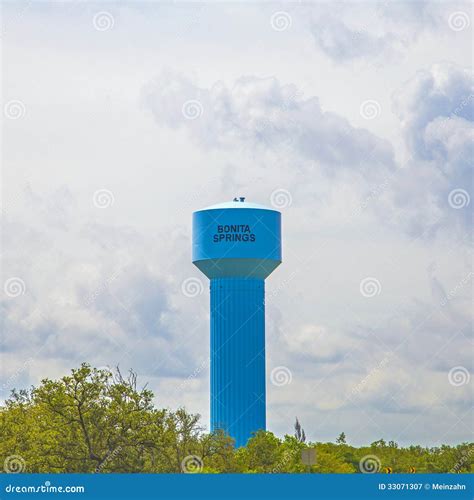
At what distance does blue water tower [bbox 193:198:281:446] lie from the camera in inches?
1949

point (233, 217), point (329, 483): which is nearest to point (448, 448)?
point (233, 217)

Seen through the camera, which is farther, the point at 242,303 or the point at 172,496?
the point at 242,303

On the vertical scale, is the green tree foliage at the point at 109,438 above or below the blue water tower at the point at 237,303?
below

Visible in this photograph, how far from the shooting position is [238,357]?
50.0 metres

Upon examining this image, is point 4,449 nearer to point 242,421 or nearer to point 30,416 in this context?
point 30,416

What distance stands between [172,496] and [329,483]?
4.63 m

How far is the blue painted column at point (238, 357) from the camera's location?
49781mm

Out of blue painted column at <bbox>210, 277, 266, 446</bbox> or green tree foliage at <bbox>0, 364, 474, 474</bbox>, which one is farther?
blue painted column at <bbox>210, 277, 266, 446</bbox>

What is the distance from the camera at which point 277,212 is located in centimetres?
5125

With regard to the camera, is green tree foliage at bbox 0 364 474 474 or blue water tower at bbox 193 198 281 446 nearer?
green tree foliage at bbox 0 364 474 474

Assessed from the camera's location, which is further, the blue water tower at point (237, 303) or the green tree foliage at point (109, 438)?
the blue water tower at point (237, 303)

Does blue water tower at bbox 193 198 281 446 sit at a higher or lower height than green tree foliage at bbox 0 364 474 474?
higher

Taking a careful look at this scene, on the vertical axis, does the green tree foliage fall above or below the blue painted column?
below

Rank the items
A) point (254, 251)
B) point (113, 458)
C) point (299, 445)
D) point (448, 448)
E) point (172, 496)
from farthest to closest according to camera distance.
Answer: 1. point (448, 448)
2. point (254, 251)
3. point (299, 445)
4. point (113, 458)
5. point (172, 496)
